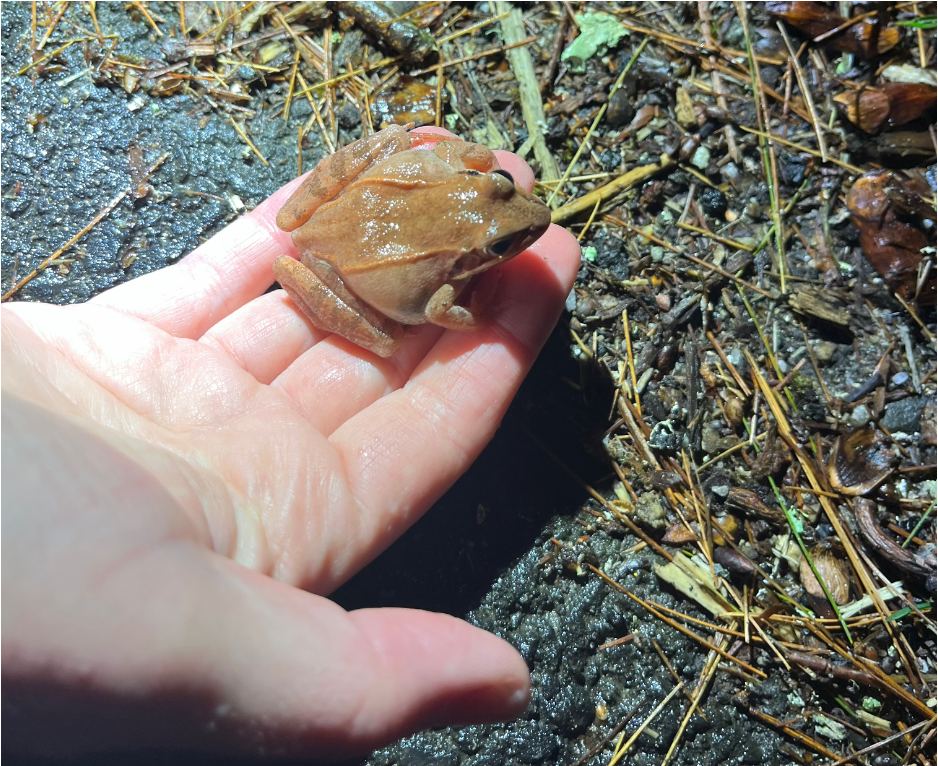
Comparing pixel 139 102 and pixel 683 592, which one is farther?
pixel 139 102

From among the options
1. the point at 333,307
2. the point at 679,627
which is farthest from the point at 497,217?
the point at 679,627

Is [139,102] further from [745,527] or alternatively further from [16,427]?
[745,527]

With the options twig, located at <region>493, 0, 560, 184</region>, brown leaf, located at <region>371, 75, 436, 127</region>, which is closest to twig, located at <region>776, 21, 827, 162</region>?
twig, located at <region>493, 0, 560, 184</region>

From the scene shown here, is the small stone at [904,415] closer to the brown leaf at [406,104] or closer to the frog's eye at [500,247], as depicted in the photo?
the frog's eye at [500,247]

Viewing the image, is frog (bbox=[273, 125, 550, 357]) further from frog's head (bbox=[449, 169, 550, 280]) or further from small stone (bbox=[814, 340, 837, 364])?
small stone (bbox=[814, 340, 837, 364])

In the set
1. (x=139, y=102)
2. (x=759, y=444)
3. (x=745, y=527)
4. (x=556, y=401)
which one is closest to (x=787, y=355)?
(x=759, y=444)

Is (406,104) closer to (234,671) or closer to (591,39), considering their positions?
(591,39)
